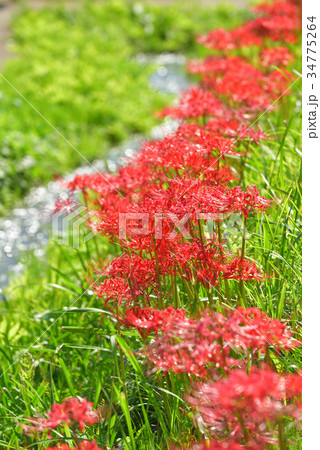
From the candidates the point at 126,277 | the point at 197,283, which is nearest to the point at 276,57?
the point at 197,283

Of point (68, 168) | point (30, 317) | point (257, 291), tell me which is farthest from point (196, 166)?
point (68, 168)

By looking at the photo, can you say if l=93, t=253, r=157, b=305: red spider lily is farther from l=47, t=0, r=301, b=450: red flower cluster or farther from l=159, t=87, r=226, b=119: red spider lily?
l=159, t=87, r=226, b=119: red spider lily

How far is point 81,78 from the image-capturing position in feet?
28.3

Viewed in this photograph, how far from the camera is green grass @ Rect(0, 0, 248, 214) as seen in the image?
6941 millimetres

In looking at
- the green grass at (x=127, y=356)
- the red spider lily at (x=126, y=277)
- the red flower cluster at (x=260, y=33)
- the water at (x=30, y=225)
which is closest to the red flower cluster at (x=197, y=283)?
the red spider lily at (x=126, y=277)

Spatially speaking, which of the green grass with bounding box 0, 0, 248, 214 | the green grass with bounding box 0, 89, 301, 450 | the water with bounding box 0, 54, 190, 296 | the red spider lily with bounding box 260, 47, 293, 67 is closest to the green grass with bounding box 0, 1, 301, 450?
the green grass with bounding box 0, 89, 301, 450

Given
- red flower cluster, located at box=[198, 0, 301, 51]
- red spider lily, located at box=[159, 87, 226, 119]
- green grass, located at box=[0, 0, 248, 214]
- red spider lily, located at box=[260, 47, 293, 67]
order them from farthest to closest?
green grass, located at box=[0, 0, 248, 214]
red flower cluster, located at box=[198, 0, 301, 51]
red spider lily, located at box=[260, 47, 293, 67]
red spider lily, located at box=[159, 87, 226, 119]

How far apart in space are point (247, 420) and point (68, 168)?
5.79 metres

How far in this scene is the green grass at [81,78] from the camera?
694cm

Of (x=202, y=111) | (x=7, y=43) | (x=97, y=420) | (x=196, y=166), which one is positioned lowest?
(x=97, y=420)

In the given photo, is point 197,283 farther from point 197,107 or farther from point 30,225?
point 30,225

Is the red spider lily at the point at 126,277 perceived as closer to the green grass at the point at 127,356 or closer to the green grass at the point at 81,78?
the green grass at the point at 127,356

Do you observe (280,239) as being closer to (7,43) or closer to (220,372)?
(220,372)

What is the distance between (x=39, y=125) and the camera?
288 inches
